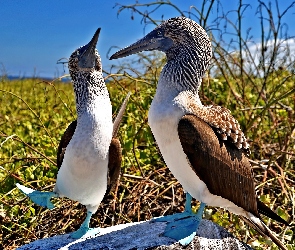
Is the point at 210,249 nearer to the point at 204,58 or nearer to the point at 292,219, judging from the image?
the point at 204,58

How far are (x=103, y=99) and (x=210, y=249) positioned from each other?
0.80 meters

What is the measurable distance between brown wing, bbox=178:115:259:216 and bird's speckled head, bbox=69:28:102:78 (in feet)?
1.56

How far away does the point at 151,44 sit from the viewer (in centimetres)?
192

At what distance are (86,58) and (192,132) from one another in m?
0.56

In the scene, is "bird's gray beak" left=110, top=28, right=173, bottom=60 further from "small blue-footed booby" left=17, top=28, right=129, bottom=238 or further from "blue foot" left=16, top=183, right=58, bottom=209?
"blue foot" left=16, top=183, right=58, bottom=209

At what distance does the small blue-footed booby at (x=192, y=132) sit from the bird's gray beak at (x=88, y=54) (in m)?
0.10

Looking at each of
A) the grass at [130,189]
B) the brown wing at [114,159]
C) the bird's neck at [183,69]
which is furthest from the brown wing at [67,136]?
the grass at [130,189]

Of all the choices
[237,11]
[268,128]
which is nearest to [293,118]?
[268,128]

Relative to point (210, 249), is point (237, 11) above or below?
above

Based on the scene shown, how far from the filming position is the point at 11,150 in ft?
13.1

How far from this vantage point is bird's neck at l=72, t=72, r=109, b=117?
198 centimetres

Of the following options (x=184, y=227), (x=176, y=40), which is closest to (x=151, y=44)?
(x=176, y=40)

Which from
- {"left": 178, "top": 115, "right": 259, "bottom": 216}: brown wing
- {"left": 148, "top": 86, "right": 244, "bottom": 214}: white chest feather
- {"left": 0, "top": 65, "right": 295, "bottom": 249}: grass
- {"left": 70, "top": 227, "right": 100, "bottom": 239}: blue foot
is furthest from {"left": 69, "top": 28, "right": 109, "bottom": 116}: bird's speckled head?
{"left": 0, "top": 65, "right": 295, "bottom": 249}: grass

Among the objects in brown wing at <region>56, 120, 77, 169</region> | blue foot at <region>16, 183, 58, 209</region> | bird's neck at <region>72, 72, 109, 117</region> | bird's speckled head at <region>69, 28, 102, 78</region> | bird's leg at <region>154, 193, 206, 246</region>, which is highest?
bird's speckled head at <region>69, 28, 102, 78</region>
